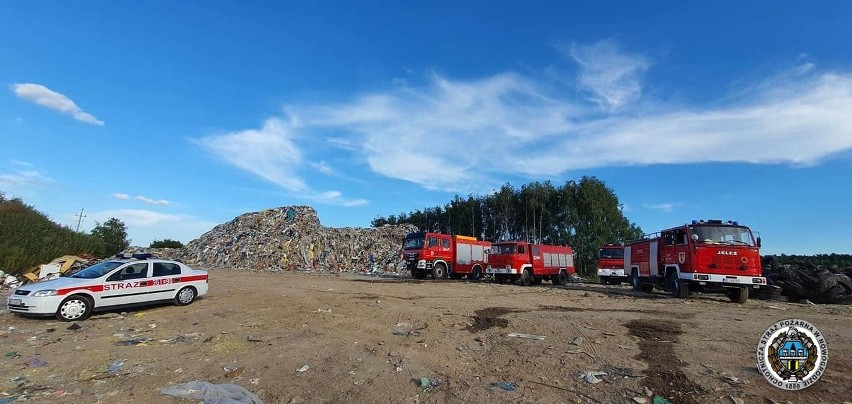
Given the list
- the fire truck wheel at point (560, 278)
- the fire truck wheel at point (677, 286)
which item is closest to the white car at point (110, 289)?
the fire truck wheel at point (677, 286)

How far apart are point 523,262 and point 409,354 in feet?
58.6

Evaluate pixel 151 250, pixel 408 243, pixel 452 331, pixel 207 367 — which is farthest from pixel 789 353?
pixel 151 250

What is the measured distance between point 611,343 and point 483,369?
268 cm

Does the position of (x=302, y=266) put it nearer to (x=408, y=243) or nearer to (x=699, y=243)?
(x=408, y=243)

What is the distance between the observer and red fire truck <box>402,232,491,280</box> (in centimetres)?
2648

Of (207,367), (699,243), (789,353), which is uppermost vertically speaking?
(699,243)

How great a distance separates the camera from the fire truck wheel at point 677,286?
16.3 meters

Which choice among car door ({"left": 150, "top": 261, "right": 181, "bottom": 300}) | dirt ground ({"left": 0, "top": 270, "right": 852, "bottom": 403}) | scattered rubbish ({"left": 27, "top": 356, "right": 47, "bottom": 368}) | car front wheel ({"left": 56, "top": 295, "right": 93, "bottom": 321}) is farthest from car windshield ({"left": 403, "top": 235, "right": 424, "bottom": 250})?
scattered rubbish ({"left": 27, "top": 356, "right": 47, "bottom": 368})

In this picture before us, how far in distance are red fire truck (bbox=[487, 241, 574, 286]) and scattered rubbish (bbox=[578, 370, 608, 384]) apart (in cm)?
1812

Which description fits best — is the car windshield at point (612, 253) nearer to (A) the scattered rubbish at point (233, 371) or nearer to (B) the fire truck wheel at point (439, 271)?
(B) the fire truck wheel at point (439, 271)

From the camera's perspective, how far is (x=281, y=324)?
10.5m

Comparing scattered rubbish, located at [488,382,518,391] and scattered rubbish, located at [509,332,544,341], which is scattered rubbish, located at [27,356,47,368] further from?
scattered rubbish, located at [509,332,544,341]

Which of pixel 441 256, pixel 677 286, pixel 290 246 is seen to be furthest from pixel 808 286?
pixel 290 246

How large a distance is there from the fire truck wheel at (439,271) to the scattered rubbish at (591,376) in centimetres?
2043
